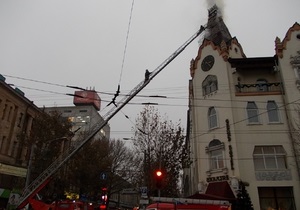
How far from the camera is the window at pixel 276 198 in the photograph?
24.0 meters

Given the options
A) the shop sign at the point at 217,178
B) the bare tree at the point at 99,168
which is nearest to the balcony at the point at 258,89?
the shop sign at the point at 217,178

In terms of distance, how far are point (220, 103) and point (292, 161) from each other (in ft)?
25.7

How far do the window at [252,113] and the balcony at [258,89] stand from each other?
1.04 metres

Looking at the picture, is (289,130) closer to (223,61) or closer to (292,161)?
(292,161)

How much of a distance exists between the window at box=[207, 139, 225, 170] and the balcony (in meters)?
5.14

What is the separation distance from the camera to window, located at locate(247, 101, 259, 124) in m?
26.9

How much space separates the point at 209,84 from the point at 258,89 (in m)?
4.70

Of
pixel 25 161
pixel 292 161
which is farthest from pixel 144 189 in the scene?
pixel 25 161

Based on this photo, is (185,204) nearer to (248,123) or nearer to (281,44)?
(248,123)

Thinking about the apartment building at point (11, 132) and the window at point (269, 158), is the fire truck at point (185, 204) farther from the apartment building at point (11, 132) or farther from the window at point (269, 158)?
the apartment building at point (11, 132)

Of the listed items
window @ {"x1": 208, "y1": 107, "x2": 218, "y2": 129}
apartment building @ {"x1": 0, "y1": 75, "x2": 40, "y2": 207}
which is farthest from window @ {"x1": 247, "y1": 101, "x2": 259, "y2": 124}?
apartment building @ {"x1": 0, "y1": 75, "x2": 40, "y2": 207}

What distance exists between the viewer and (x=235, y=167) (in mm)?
24625

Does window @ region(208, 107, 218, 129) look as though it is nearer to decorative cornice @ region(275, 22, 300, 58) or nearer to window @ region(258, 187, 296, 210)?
window @ region(258, 187, 296, 210)

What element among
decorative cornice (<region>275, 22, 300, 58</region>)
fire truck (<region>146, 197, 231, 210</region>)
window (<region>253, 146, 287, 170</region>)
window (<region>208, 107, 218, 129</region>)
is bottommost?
fire truck (<region>146, 197, 231, 210</region>)
